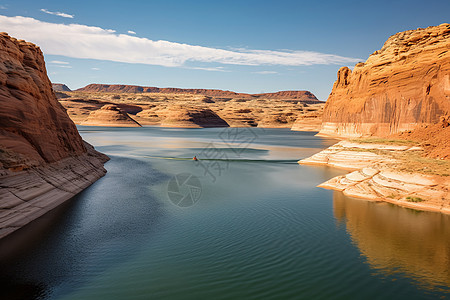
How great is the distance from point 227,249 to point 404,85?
49776 mm

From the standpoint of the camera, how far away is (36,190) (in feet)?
56.5

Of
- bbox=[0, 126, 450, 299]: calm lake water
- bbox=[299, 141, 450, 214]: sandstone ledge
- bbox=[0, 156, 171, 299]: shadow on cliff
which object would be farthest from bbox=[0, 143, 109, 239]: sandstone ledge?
bbox=[299, 141, 450, 214]: sandstone ledge

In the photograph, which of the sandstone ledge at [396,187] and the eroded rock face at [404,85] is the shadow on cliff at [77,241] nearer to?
the sandstone ledge at [396,187]

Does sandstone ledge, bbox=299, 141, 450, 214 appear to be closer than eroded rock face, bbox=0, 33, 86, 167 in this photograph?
Yes

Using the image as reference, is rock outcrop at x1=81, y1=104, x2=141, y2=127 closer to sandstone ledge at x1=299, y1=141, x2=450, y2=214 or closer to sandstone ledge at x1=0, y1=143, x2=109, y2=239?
sandstone ledge at x1=0, y1=143, x2=109, y2=239

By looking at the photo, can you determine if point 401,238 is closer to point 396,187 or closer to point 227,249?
point 396,187

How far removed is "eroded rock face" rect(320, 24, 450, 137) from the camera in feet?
141

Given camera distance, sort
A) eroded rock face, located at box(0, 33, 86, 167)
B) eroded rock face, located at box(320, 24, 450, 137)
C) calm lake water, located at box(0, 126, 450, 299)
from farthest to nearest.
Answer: eroded rock face, located at box(320, 24, 450, 137) → eroded rock face, located at box(0, 33, 86, 167) → calm lake water, located at box(0, 126, 450, 299)

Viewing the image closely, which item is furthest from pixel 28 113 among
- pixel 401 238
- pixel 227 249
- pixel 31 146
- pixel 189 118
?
pixel 189 118

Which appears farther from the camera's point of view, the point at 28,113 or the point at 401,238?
the point at 28,113

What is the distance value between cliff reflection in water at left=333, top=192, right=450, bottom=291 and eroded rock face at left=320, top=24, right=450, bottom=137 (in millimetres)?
32856

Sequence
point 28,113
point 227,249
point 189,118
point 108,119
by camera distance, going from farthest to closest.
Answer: point 189,118 → point 108,119 → point 28,113 → point 227,249

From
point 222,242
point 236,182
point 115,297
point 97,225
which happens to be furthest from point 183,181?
point 115,297

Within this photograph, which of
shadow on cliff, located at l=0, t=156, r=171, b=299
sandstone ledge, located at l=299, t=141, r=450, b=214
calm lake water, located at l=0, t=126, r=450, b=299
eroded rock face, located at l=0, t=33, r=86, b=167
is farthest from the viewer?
eroded rock face, located at l=0, t=33, r=86, b=167
